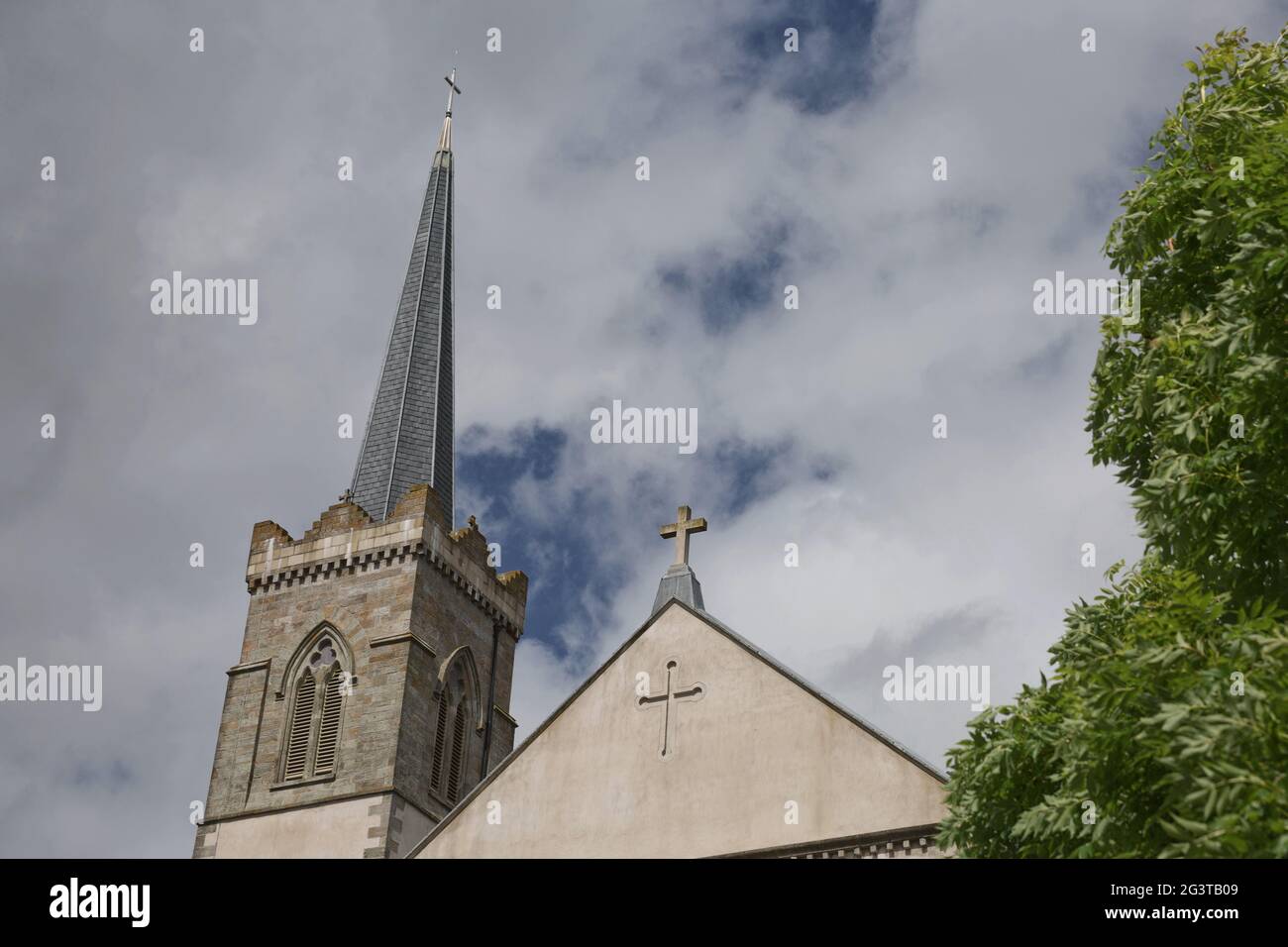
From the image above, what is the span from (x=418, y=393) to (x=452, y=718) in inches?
383

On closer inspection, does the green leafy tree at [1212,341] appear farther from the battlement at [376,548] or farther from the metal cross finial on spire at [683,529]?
the battlement at [376,548]

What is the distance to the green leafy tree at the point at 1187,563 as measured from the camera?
34.1 ft

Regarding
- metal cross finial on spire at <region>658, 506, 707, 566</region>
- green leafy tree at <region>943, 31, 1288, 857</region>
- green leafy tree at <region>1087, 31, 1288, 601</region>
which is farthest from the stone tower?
green leafy tree at <region>1087, 31, 1288, 601</region>

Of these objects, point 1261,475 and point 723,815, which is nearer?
point 1261,475

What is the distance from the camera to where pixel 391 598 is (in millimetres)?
35312

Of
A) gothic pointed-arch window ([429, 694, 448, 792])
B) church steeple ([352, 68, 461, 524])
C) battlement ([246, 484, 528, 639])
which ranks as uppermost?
church steeple ([352, 68, 461, 524])

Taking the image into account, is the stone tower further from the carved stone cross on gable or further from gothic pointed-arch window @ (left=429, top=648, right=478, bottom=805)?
the carved stone cross on gable

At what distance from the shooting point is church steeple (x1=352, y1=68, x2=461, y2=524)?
39281mm

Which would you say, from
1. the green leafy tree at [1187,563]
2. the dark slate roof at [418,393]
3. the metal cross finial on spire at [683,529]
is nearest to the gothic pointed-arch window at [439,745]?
the dark slate roof at [418,393]

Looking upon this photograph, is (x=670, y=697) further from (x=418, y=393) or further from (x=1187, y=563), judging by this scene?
(x=418, y=393)

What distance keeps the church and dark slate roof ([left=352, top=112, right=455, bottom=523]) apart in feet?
0.23
